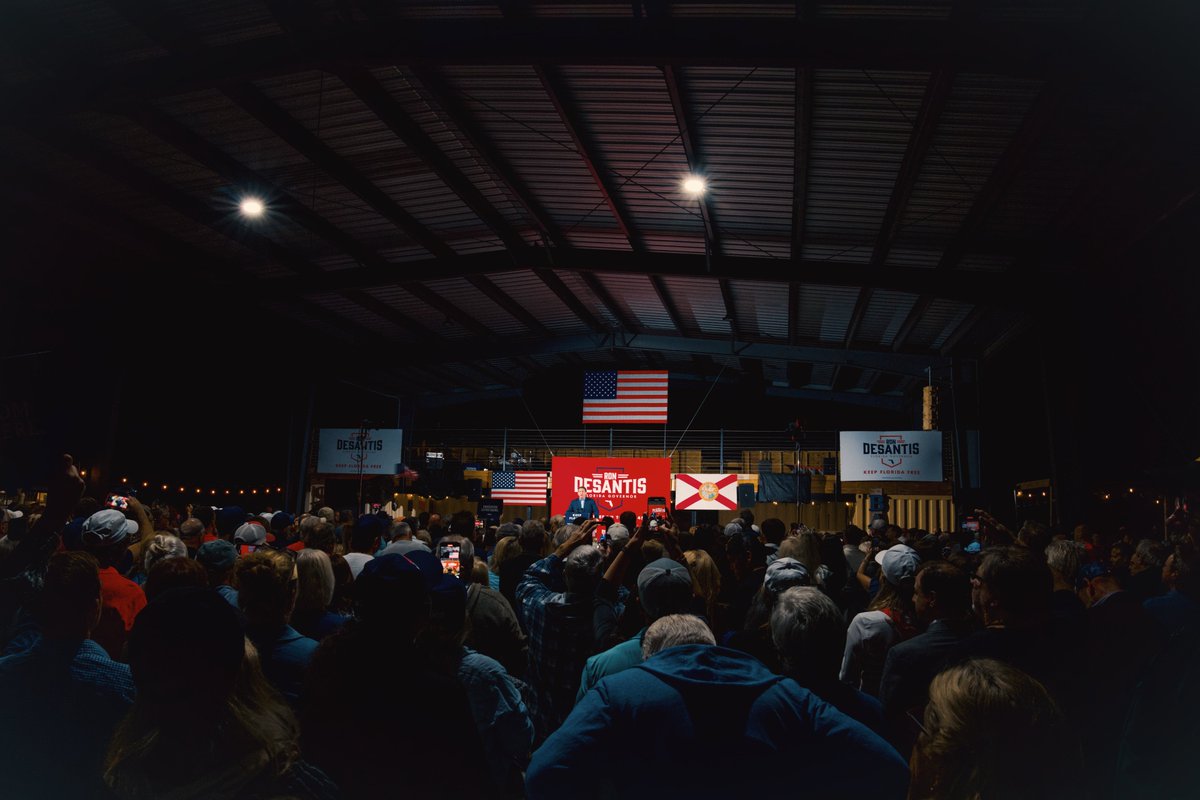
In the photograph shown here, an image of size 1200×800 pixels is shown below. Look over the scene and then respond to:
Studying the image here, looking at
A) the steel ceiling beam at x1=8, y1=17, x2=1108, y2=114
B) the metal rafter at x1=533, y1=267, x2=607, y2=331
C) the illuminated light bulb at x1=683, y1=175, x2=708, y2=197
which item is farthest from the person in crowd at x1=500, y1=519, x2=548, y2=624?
the metal rafter at x1=533, y1=267, x2=607, y2=331

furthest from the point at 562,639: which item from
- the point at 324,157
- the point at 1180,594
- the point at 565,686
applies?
the point at 324,157

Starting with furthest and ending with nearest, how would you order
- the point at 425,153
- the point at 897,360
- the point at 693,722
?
1. the point at 897,360
2. the point at 425,153
3. the point at 693,722

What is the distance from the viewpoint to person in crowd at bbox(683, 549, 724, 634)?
5109 millimetres

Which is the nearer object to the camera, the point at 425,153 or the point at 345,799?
the point at 345,799

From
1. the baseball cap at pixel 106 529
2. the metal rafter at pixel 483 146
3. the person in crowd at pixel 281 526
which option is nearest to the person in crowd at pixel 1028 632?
the baseball cap at pixel 106 529

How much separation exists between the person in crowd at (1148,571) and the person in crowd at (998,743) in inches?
169

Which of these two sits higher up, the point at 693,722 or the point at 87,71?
the point at 87,71

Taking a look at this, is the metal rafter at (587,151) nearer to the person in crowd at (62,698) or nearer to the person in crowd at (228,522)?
the person in crowd at (228,522)

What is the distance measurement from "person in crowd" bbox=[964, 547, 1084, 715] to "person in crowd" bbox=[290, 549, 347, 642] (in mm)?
2602

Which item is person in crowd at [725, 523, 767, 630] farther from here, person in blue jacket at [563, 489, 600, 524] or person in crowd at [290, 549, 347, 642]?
person in blue jacket at [563, 489, 600, 524]

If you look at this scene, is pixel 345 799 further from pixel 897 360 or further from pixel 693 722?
pixel 897 360

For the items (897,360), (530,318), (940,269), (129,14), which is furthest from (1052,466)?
(129,14)

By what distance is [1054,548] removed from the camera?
15.0 ft

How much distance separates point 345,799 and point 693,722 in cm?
85
